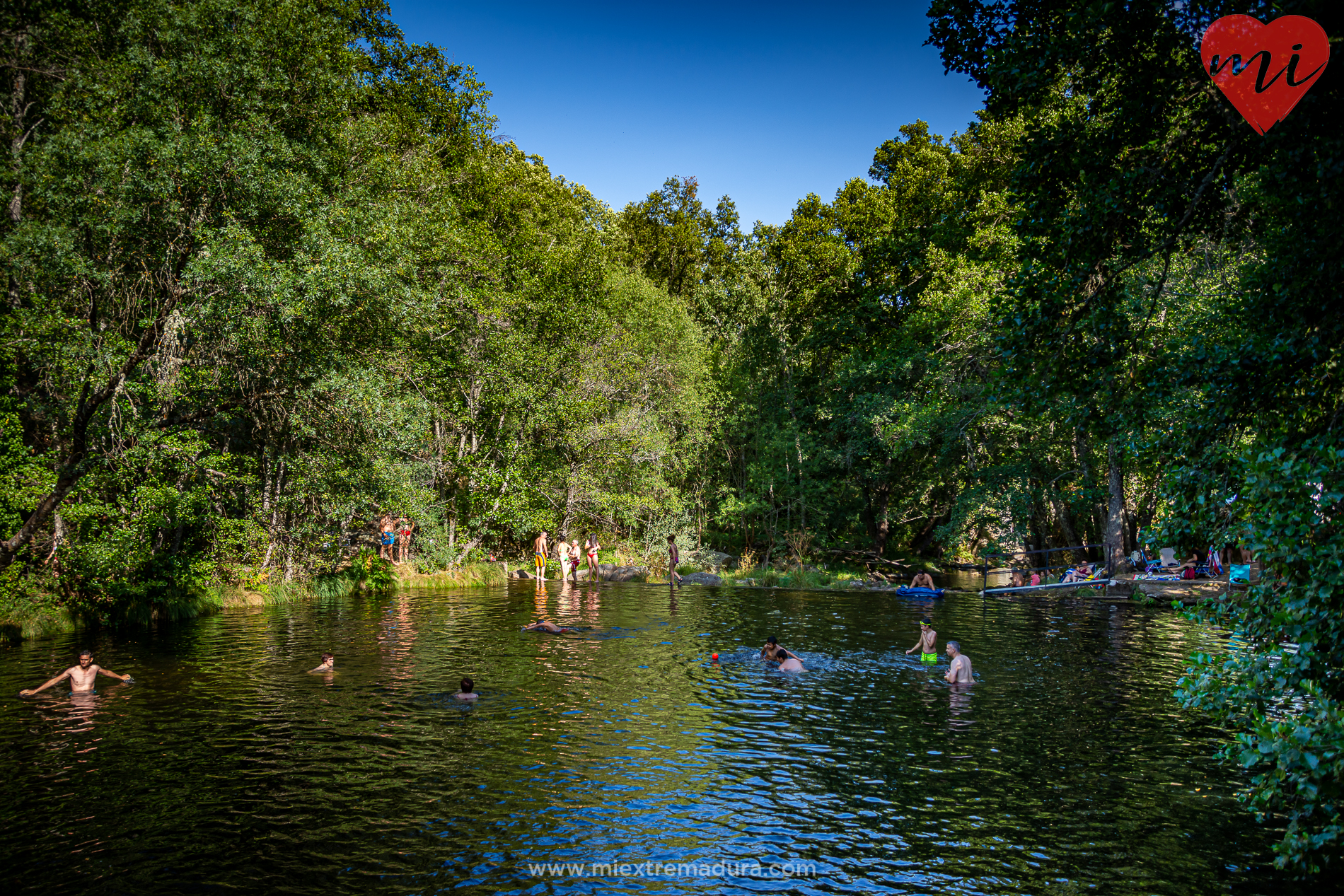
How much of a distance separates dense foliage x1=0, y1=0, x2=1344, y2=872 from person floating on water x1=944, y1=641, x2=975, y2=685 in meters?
4.58

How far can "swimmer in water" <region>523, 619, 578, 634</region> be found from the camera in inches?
870

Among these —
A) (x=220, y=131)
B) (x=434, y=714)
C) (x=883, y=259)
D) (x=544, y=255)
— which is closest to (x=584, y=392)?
(x=544, y=255)

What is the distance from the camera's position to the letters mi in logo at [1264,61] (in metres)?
7.27


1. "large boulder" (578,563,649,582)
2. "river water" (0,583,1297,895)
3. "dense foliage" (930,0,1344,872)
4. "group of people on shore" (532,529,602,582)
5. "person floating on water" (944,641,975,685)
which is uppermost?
"dense foliage" (930,0,1344,872)

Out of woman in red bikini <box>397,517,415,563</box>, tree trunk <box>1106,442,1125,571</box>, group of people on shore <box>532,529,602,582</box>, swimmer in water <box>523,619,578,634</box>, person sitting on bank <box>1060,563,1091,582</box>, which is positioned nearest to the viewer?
swimmer in water <box>523,619,578,634</box>

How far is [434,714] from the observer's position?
1352cm

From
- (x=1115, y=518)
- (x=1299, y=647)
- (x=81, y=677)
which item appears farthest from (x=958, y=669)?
(x=1115, y=518)

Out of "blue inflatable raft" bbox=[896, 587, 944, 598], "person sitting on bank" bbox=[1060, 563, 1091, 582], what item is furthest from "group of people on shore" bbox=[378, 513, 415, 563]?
"person sitting on bank" bbox=[1060, 563, 1091, 582]

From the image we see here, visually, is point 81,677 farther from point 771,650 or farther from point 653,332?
point 653,332

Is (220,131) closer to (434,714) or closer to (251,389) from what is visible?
(251,389)

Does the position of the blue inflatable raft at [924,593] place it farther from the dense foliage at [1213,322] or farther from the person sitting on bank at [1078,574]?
the dense foliage at [1213,322]

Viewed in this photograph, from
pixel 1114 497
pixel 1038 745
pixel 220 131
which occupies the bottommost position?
pixel 1038 745

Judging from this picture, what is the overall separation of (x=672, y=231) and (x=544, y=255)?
23587 millimetres

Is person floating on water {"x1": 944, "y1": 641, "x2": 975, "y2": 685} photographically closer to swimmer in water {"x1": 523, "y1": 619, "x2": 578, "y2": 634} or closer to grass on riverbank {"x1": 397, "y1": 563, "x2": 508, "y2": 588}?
swimmer in water {"x1": 523, "y1": 619, "x2": 578, "y2": 634}
